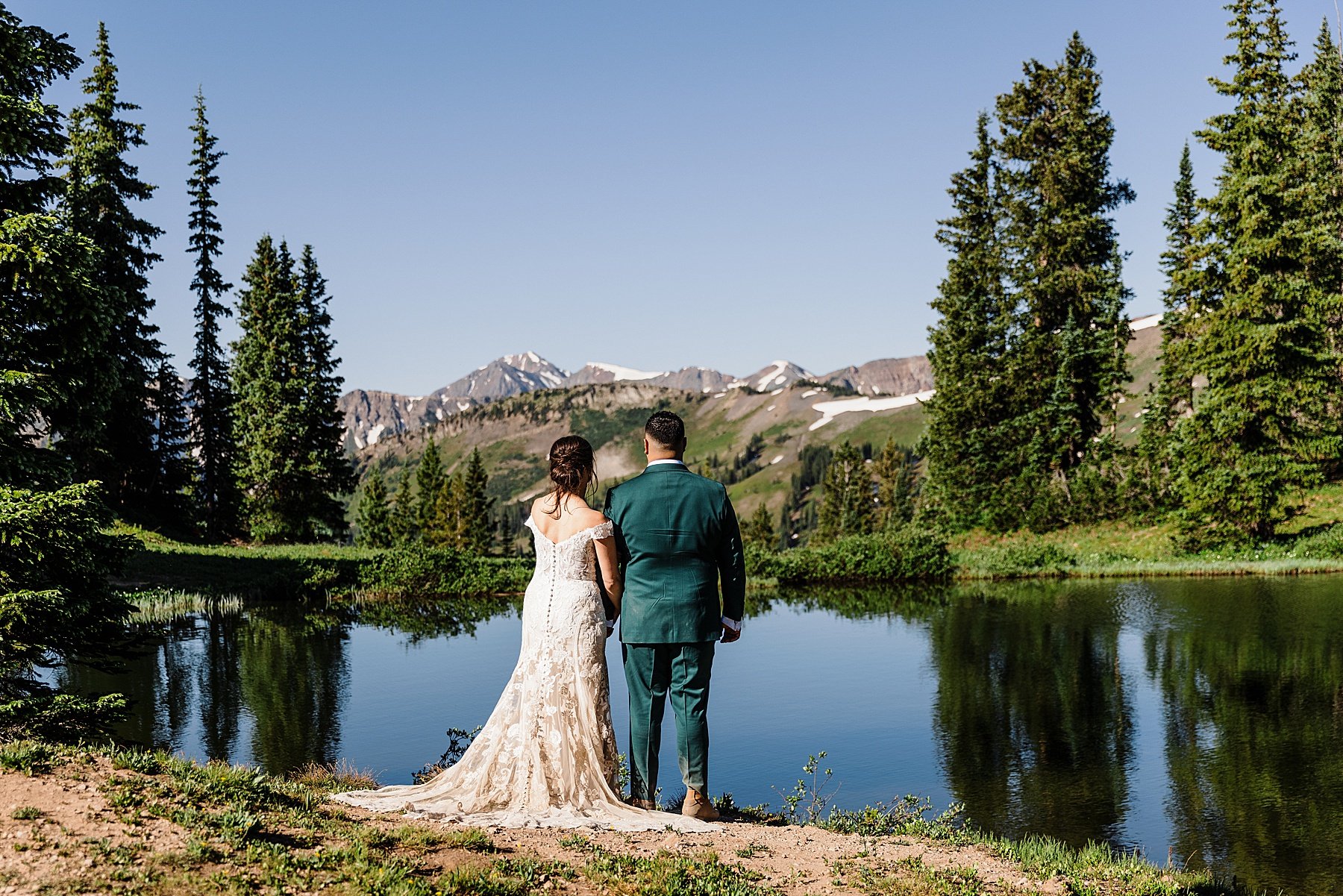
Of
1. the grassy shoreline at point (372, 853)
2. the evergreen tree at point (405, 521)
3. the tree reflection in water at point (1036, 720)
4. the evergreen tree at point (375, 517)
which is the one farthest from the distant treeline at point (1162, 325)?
the evergreen tree at point (405, 521)

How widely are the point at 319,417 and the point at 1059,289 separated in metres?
38.9

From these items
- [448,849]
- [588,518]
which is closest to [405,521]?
[588,518]

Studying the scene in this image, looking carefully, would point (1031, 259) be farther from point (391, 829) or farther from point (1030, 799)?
point (391, 829)

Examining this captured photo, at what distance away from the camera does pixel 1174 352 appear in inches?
1724

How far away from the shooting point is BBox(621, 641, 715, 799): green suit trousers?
7.53m

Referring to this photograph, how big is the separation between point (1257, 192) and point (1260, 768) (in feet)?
94.7

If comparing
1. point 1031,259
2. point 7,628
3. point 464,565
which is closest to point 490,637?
point 464,565

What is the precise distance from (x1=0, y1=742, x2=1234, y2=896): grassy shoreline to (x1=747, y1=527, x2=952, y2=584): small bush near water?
28.7 metres

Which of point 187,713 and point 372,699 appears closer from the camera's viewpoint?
point 187,713

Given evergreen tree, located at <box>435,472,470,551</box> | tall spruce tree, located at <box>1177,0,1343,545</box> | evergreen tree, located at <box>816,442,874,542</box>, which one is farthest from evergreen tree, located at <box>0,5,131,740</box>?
evergreen tree, located at <box>816,442,874,542</box>

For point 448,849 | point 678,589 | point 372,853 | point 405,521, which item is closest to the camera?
point 372,853

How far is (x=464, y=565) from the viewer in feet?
115

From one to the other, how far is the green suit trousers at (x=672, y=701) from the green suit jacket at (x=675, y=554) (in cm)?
17

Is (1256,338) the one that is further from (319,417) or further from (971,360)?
(319,417)
